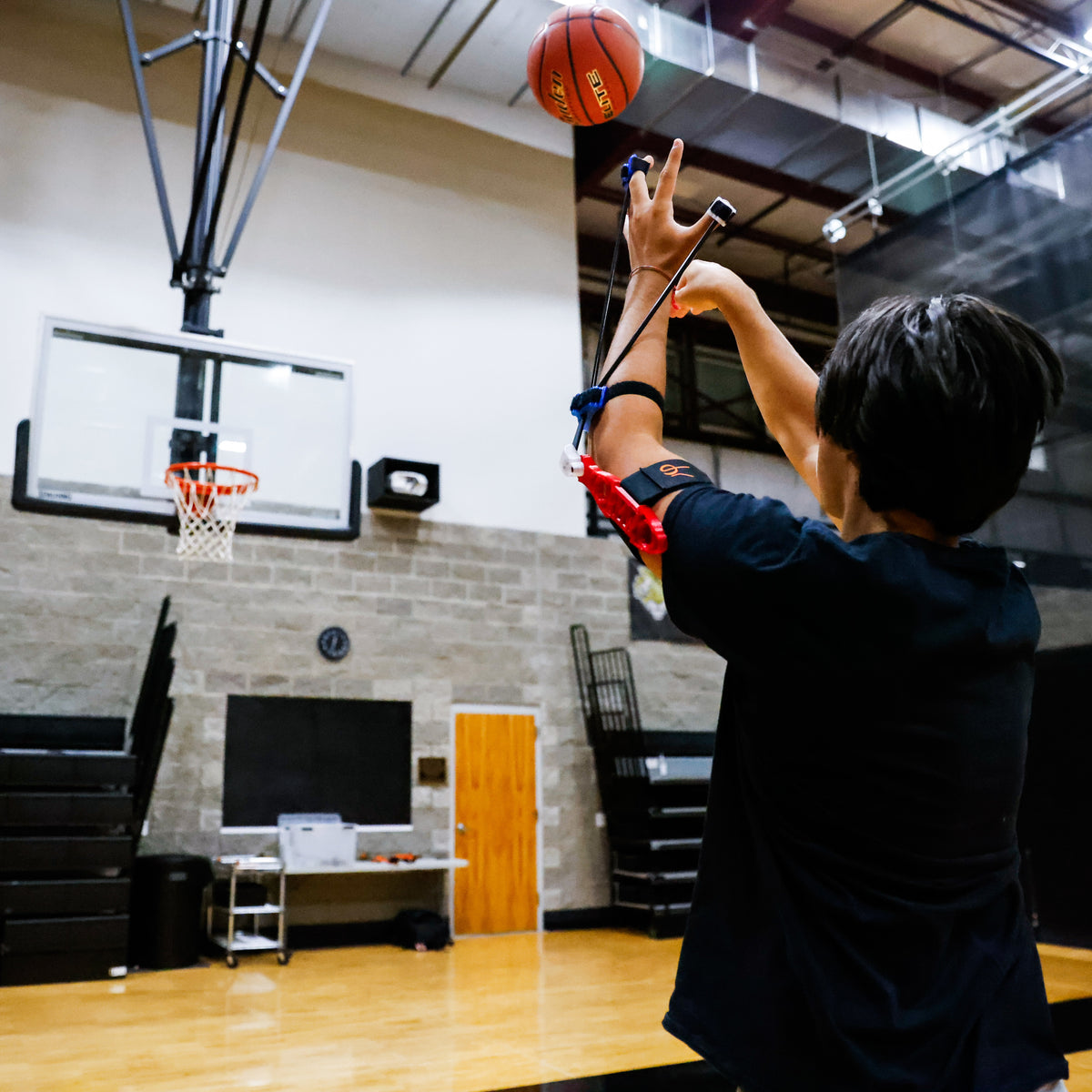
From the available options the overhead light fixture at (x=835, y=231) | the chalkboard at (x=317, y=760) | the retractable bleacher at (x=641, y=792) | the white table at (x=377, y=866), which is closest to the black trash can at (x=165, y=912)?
the white table at (x=377, y=866)

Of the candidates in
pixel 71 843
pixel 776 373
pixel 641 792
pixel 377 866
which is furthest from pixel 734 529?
pixel 641 792

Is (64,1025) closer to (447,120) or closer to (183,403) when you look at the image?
(183,403)

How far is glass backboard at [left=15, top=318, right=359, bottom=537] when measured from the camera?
A: 17.7 feet

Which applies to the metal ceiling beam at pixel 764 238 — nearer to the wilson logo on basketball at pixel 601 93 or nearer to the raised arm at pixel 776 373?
the wilson logo on basketball at pixel 601 93

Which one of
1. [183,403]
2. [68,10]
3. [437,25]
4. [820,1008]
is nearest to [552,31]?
[820,1008]

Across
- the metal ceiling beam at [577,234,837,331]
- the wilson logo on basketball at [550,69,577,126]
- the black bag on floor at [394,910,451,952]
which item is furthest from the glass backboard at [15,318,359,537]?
the metal ceiling beam at [577,234,837,331]

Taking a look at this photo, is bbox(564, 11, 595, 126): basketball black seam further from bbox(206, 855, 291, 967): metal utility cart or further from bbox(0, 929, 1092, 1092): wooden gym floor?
bbox(206, 855, 291, 967): metal utility cart

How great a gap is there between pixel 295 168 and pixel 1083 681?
718cm

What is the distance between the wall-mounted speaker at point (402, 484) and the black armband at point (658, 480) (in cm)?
763

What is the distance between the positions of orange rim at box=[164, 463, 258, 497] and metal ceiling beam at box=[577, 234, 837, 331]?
19.9 feet

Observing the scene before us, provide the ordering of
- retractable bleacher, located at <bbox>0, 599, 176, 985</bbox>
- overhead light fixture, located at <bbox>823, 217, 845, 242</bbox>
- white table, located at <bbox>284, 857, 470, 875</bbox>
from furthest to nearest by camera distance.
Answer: overhead light fixture, located at <bbox>823, 217, 845, 242</bbox> → white table, located at <bbox>284, 857, 470, 875</bbox> → retractable bleacher, located at <bbox>0, 599, 176, 985</bbox>

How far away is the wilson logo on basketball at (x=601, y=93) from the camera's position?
2789 mm

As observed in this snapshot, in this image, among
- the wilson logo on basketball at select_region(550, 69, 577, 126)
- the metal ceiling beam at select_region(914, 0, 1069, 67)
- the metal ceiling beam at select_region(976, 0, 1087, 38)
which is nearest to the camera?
the wilson logo on basketball at select_region(550, 69, 577, 126)

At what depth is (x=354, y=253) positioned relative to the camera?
8.91 meters
